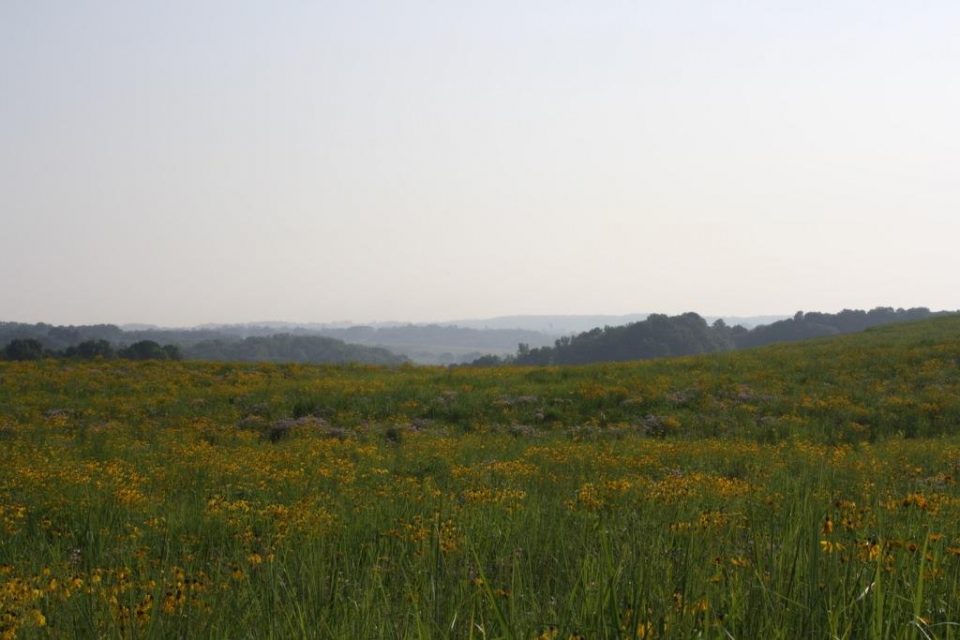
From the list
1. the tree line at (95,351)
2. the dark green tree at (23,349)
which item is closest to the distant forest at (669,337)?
the tree line at (95,351)

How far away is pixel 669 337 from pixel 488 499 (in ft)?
308

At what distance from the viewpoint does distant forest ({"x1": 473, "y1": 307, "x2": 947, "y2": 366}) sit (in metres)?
96.8

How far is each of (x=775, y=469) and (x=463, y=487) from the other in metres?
5.06

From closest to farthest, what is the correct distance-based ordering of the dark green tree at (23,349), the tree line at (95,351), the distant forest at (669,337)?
the tree line at (95,351) → the dark green tree at (23,349) → the distant forest at (669,337)

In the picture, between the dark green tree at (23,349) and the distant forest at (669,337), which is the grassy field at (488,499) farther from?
the distant forest at (669,337)

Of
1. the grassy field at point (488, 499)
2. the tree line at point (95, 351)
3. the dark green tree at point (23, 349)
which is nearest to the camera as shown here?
the grassy field at point (488, 499)

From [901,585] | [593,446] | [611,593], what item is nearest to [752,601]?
[901,585]

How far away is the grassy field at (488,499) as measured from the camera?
3875 mm

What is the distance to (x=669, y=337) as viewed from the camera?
99125mm

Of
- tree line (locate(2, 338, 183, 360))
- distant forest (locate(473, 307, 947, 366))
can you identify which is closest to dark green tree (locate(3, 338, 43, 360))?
tree line (locate(2, 338, 183, 360))

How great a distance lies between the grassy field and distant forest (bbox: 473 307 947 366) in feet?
198

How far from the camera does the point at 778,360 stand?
31938 mm

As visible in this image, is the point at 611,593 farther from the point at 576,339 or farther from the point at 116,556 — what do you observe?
the point at 576,339

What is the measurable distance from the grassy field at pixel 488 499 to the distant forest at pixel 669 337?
60.3m
